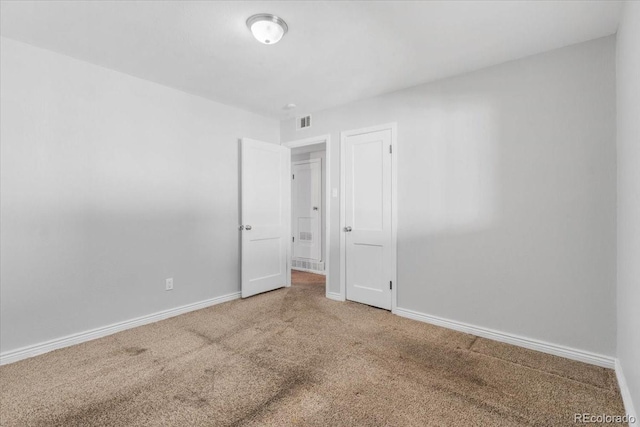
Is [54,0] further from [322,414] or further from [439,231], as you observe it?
[439,231]

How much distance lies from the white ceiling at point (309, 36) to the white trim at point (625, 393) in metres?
2.30

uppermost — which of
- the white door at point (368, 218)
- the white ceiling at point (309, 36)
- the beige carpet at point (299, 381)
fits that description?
the white ceiling at point (309, 36)

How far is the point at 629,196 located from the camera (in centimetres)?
173

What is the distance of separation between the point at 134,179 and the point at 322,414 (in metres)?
2.62

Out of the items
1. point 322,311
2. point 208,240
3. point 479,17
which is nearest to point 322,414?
point 322,311

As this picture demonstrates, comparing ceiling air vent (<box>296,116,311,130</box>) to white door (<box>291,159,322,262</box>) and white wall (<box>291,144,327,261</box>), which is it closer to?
white wall (<box>291,144,327,261</box>)

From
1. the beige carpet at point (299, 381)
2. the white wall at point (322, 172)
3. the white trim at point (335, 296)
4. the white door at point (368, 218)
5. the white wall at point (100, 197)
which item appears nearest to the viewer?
the beige carpet at point (299, 381)

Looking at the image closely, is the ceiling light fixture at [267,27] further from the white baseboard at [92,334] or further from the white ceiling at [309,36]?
the white baseboard at [92,334]

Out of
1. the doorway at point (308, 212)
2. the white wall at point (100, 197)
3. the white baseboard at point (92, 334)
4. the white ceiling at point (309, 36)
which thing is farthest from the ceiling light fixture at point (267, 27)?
the doorway at point (308, 212)

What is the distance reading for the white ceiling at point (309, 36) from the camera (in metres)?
1.96

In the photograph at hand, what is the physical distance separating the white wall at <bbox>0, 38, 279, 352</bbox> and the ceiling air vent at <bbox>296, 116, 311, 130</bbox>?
990 mm

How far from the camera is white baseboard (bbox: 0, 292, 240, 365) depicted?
7.48ft

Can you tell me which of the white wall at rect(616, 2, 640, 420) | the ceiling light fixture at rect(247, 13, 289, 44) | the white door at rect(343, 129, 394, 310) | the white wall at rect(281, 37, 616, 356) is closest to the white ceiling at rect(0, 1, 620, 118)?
the ceiling light fixture at rect(247, 13, 289, 44)

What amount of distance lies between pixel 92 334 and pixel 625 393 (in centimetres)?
384
